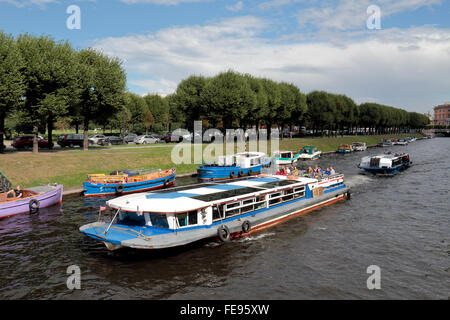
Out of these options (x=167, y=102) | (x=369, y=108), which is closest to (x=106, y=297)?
(x=167, y=102)

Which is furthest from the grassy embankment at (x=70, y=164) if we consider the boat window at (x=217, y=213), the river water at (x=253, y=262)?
the boat window at (x=217, y=213)

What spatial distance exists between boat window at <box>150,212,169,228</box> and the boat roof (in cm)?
69

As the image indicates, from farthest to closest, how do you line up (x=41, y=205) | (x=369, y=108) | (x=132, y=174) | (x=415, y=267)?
1. (x=369, y=108)
2. (x=132, y=174)
3. (x=41, y=205)
4. (x=415, y=267)

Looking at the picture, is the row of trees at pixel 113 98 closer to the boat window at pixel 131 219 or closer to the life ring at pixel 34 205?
the life ring at pixel 34 205

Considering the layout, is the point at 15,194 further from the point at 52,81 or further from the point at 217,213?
the point at 52,81

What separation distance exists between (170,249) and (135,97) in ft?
291

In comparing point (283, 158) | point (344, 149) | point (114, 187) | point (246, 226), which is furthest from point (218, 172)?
point (344, 149)

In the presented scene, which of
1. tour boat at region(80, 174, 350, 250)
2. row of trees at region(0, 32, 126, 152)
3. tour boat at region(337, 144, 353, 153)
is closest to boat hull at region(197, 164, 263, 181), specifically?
tour boat at region(80, 174, 350, 250)

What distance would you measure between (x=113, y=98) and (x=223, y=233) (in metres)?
41.6

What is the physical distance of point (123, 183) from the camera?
3694 centimetres

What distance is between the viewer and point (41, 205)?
29734 mm

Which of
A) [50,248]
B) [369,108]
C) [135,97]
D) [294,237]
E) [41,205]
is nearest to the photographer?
[50,248]

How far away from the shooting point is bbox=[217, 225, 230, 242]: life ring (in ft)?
69.7
